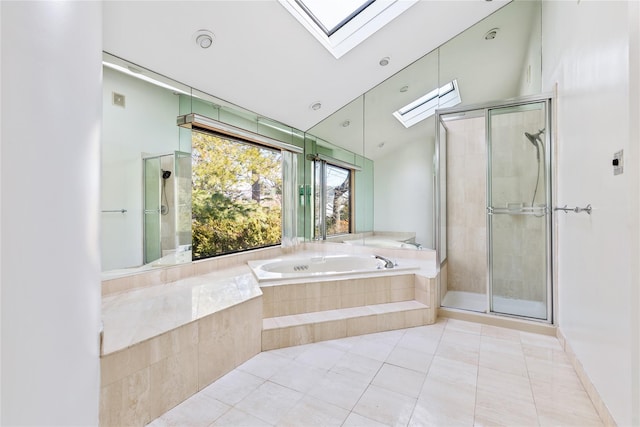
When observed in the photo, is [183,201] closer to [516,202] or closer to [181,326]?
[181,326]

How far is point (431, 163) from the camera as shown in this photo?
342 cm

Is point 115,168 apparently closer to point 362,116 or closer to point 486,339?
point 362,116

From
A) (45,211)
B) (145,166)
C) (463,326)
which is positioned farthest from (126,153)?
(463,326)

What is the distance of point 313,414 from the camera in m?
1.52

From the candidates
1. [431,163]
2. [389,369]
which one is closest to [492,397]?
[389,369]

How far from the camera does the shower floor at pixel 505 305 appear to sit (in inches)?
102

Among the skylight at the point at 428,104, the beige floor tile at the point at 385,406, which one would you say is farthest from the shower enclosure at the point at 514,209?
the beige floor tile at the point at 385,406

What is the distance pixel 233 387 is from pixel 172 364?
1.30 feet

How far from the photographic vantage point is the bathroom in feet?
4.07

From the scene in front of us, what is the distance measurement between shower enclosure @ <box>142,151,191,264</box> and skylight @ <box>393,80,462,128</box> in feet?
8.49

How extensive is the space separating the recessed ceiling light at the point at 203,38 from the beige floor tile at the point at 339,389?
2.50m

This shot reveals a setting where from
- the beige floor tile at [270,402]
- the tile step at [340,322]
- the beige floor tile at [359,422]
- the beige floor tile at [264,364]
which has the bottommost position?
the beige floor tile at [359,422]

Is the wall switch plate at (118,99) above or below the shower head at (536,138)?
above

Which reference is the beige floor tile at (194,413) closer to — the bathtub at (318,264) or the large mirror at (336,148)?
the large mirror at (336,148)
